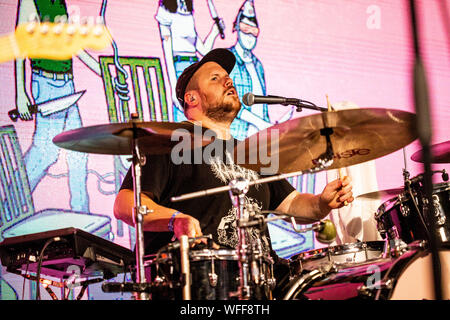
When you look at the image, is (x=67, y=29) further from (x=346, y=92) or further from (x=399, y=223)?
(x=399, y=223)

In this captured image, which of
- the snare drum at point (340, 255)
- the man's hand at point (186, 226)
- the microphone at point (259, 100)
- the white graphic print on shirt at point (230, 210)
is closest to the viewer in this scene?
the man's hand at point (186, 226)

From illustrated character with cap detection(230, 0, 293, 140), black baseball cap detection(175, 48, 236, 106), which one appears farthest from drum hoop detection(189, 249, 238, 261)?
illustrated character with cap detection(230, 0, 293, 140)

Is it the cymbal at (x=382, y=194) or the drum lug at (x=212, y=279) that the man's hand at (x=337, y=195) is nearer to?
the cymbal at (x=382, y=194)

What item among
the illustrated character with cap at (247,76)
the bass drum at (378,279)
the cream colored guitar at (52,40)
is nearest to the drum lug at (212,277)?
the bass drum at (378,279)

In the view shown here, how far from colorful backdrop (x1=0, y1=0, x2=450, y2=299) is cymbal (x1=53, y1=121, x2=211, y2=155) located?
0.75 m

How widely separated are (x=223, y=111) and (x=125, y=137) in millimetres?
872

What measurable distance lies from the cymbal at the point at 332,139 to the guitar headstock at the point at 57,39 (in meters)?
1.38

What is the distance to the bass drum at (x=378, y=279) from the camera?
204 cm

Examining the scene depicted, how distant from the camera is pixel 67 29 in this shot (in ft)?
11.0

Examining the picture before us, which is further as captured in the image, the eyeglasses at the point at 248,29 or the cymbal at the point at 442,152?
the eyeglasses at the point at 248,29

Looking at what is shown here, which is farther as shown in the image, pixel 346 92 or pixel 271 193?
pixel 346 92

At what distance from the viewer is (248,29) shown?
12.3 feet
